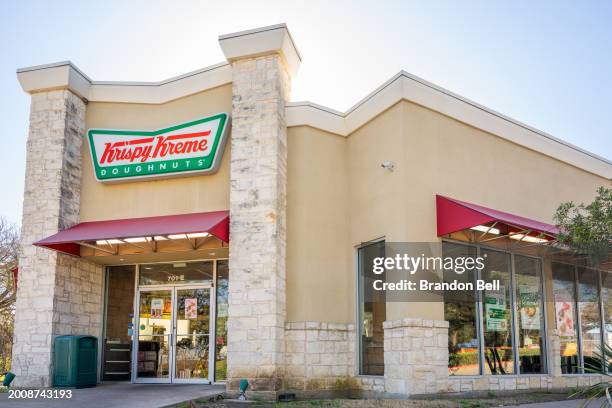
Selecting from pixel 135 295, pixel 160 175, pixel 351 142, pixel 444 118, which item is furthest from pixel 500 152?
pixel 135 295

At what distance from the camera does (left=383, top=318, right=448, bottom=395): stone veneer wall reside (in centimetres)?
1103

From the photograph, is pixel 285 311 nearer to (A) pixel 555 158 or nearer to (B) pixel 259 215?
(B) pixel 259 215

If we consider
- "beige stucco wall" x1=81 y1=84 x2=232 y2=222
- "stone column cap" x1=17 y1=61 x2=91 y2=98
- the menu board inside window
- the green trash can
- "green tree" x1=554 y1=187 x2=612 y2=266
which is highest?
"stone column cap" x1=17 y1=61 x2=91 y2=98

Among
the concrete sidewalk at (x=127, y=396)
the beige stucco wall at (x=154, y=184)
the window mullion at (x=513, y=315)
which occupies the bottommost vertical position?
the concrete sidewalk at (x=127, y=396)

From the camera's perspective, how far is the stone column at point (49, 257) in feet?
44.3

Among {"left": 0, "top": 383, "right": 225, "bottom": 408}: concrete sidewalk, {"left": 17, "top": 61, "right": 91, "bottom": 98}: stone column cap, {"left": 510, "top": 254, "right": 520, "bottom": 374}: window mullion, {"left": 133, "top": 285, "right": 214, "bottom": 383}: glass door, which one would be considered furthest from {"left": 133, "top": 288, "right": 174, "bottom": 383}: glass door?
{"left": 510, "top": 254, "right": 520, "bottom": 374}: window mullion

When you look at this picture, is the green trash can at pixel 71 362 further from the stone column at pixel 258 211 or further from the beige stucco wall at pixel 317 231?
the beige stucco wall at pixel 317 231

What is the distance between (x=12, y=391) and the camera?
12531 mm

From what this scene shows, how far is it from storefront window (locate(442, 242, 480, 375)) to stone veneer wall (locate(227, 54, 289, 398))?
3.24m

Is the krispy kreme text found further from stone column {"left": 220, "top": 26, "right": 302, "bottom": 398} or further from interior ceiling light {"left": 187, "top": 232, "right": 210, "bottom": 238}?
interior ceiling light {"left": 187, "top": 232, "right": 210, "bottom": 238}

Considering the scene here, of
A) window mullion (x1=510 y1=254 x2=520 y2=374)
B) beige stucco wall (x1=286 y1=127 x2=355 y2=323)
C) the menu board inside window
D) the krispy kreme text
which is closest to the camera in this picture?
beige stucco wall (x1=286 y1=127 x2=355 y2=323)

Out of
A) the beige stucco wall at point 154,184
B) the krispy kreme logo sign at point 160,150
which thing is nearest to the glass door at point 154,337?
the beige stucco wall at point 154,184

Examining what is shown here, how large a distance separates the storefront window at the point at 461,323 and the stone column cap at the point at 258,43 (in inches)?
210

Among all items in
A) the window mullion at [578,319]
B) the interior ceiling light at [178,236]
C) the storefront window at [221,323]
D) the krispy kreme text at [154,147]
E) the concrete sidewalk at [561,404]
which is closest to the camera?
the concrete sidewalk at [561,404]
